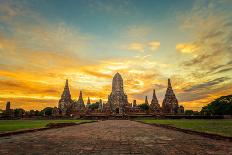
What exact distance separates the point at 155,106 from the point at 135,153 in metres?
64.0

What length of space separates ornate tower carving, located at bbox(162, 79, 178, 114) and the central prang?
1150cm

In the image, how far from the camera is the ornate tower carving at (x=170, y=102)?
196 feet

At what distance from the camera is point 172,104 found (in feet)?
196

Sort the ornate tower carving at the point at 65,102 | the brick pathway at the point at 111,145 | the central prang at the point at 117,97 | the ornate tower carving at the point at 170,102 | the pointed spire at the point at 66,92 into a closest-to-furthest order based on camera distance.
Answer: the brick pathway at the point at 111,145 < the ornate tower carving at the point at 170,102 < the central prang at the point at 117,97 < the ornate tower carving at the point at 65,102 < the pointed spire at the point at 66,92

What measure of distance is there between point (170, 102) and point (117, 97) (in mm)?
14644

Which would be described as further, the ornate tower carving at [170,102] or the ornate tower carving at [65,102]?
the ornate tower carving at [65,102]

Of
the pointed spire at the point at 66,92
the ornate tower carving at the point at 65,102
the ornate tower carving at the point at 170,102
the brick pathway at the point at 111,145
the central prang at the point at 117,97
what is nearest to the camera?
the brick pathway at the point at 111,145

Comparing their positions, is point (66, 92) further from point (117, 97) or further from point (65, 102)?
point (117, 97)

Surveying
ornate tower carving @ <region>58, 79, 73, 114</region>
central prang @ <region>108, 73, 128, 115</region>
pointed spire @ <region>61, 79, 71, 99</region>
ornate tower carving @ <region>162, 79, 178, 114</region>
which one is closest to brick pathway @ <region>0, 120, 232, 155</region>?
central prang @ <region>108, 73, 128, 115</region>

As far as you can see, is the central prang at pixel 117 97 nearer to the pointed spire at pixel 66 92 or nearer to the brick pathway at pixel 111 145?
the pointed spire at pixel 66 92

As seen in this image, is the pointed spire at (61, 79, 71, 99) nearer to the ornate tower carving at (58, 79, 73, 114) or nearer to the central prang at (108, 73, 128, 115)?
the ornate tower carving at (58, 79, 73, 114)

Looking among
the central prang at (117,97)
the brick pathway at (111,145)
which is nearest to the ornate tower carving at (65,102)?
the central prang at (117,97)

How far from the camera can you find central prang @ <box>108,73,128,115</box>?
60.6 meters

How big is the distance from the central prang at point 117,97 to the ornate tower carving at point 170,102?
11.5 meters
